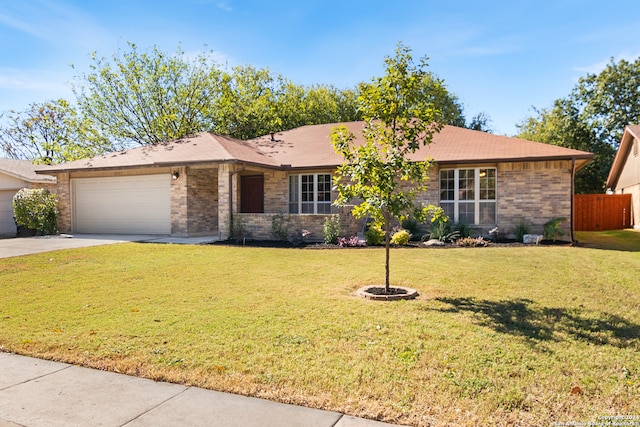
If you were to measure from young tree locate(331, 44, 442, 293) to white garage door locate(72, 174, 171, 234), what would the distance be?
41.5 ft

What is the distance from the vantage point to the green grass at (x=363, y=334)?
3373 millimetres

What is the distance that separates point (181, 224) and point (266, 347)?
532 inches

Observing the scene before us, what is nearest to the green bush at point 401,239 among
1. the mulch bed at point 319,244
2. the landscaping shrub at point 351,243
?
the mulch bed at point 319,244

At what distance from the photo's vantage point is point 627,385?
3516 mm

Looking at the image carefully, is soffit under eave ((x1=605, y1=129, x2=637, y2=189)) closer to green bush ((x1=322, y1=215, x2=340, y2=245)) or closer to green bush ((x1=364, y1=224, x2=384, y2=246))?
green bush ((x1=364, y1=224, x2=384, y2=246))

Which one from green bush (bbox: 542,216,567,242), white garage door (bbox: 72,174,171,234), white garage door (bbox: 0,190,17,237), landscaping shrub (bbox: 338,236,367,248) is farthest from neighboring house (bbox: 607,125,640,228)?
white garage door (bbox: 0,190,17,237)

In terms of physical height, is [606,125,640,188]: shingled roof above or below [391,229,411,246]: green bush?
above

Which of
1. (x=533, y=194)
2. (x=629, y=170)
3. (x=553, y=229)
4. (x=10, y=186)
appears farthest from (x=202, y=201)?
(x=629, y=170)

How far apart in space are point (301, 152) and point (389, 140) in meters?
12.3

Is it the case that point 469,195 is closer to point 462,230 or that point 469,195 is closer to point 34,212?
point 462,230

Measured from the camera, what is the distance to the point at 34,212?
18438mm

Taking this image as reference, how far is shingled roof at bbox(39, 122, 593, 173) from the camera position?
49.2 ft

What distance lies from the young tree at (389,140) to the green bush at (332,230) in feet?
23.4

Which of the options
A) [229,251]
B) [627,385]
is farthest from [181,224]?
[627,385]
